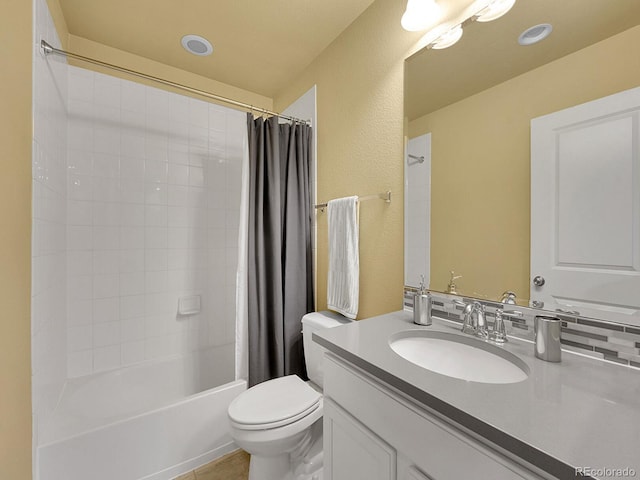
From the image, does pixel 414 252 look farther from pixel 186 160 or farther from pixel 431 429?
pixel 186 160

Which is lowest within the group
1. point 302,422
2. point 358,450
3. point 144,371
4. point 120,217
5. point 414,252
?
point 144,371

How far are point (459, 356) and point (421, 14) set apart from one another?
1348 millimetres

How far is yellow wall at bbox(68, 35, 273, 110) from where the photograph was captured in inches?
70.9

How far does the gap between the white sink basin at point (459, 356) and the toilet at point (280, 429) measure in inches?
22.8

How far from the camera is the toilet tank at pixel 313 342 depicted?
4.91ft

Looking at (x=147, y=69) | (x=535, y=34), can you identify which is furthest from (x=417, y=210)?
(x=147, y=69)

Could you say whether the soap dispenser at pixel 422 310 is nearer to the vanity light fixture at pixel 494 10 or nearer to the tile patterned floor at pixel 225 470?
the vanity light fixture at pixel 494 10

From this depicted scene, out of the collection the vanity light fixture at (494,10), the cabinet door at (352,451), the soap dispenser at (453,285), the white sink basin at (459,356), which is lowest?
the cabinet door at (352,451)

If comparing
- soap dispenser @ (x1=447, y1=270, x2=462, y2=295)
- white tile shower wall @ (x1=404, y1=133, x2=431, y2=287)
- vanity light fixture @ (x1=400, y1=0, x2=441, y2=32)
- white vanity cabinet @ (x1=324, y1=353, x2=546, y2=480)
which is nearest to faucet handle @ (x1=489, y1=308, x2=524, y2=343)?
soap dispenser @ (x1=447, y1=270, x2=462, y2=295)

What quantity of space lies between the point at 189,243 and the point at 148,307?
553 millimetres

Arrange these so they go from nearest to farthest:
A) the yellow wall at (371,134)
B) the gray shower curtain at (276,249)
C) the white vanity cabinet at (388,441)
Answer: the white vanity cabinet at (388,441), the yellow wall at (371,134), the gray shower curtain at (276,249)

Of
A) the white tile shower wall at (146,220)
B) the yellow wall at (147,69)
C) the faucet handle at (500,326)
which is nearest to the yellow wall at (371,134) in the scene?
the faucet handle at (500,326)

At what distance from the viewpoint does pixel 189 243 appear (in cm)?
218

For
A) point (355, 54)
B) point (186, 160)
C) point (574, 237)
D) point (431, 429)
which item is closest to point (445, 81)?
point (355, 54)
